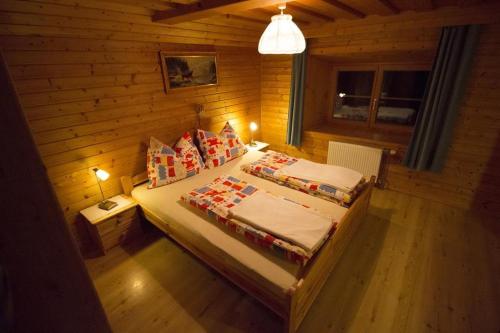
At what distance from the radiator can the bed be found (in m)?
0.92

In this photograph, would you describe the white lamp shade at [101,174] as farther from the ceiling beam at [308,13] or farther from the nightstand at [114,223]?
the ceiling beam at [308,13]

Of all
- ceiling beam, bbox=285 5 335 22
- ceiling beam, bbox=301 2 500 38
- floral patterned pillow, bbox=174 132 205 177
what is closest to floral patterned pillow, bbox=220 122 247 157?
floral patterned pillow, bbox=174 132 205 177

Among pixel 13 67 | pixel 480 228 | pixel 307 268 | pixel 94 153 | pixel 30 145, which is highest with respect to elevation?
pixel 13 67

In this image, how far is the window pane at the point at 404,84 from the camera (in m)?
3.47

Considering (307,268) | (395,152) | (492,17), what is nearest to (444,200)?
(395,152)

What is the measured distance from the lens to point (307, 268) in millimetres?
1649

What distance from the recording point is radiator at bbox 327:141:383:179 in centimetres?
345

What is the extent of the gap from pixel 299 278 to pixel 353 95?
3.41m

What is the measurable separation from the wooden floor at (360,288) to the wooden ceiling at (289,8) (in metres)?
2.23

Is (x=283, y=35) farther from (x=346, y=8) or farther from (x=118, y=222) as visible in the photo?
(x=118, y=222)

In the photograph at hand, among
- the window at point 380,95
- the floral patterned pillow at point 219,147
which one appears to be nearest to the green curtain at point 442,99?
the window at point 380,95

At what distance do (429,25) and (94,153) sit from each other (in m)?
3.77

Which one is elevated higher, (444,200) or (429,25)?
(429,25)

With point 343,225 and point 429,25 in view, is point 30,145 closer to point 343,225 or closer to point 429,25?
point 343,225
